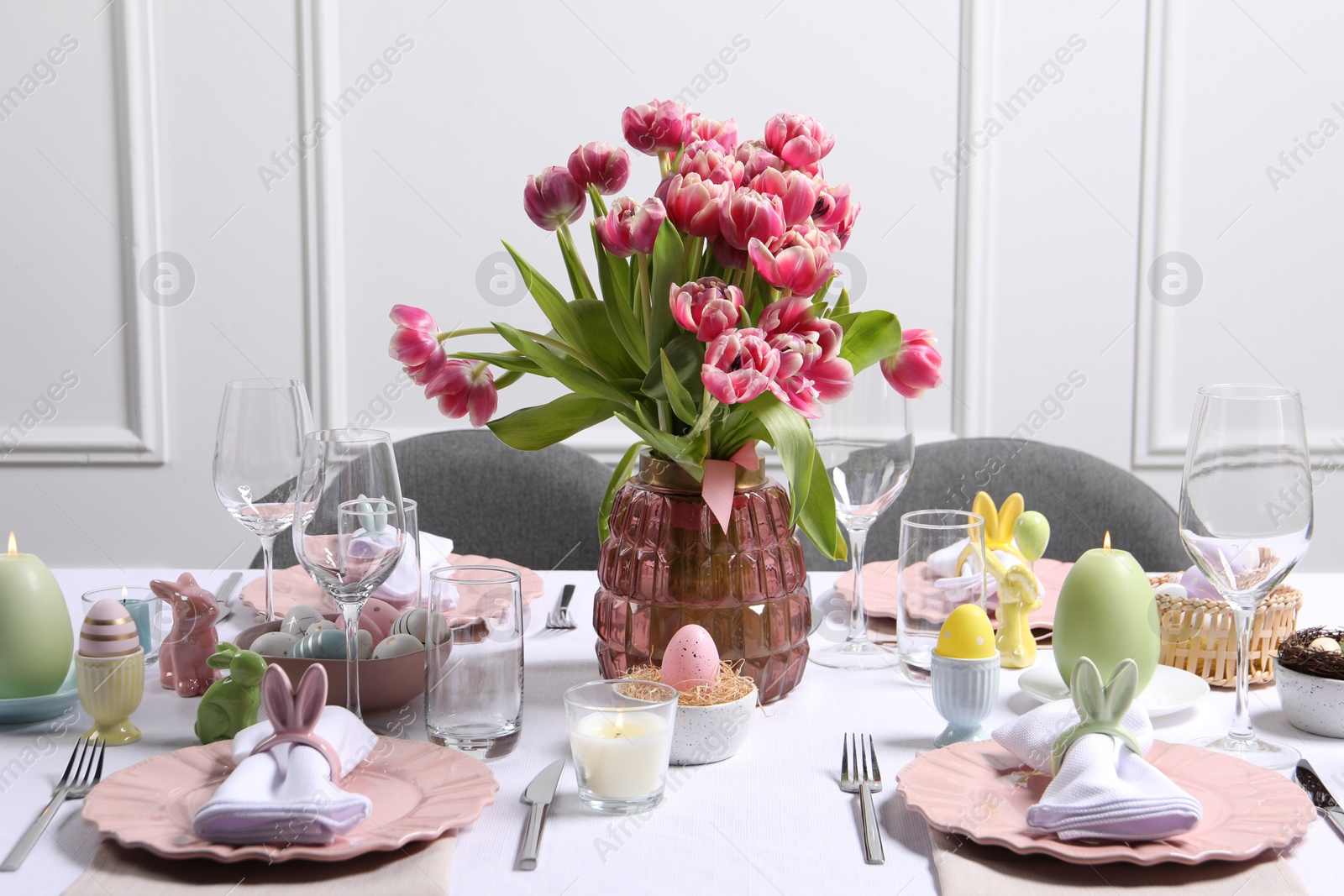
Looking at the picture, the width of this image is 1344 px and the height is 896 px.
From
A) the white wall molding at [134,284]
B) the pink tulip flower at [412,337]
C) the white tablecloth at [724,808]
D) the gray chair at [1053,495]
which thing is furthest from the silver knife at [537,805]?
the white wall molding at [134,284]

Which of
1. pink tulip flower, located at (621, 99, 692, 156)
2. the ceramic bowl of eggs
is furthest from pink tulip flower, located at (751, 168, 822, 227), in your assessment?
the ceramic bowl of eggs

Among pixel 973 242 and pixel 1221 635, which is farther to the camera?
pixel 973 242

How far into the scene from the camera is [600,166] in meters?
0.93

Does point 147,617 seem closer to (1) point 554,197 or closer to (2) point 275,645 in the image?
(2) point 275,645

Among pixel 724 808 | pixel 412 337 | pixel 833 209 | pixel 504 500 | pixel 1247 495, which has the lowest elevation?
A: pixel 724 808

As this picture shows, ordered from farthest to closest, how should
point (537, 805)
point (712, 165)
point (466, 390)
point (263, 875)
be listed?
point (466, 390), point (712, 165), point (537, 805), point (263, 875)

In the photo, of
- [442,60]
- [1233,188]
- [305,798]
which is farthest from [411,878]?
[1233,188]

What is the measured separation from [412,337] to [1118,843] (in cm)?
60

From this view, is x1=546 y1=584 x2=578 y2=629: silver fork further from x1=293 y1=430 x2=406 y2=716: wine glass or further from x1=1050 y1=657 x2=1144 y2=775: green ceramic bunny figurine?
x1=1050 y1=657 x2=1144 y2=775: green ceramic bunny figurine

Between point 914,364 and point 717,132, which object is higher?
point 717,132

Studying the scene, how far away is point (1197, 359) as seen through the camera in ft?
8.27

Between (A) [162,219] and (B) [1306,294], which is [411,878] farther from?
(B) [1306,294]

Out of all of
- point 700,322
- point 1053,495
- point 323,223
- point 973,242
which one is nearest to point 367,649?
point 700,322

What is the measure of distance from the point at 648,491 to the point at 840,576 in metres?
0.43
